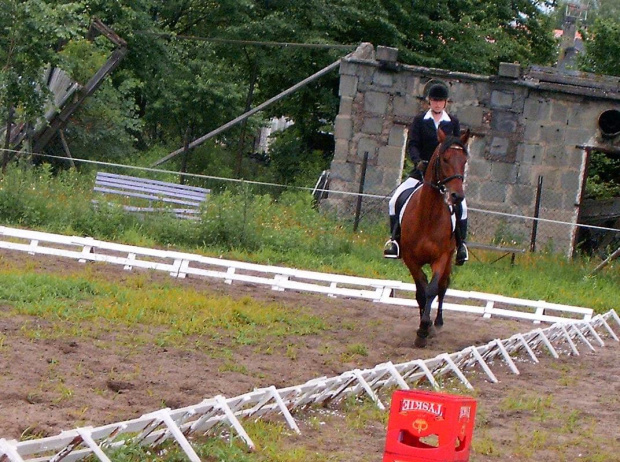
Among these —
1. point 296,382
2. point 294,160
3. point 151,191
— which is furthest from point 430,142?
point 294,160

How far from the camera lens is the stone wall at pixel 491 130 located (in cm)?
2208

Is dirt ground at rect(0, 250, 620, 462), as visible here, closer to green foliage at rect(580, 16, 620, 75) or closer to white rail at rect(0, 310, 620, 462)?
white rail at rect(0, 310, 620, 462)

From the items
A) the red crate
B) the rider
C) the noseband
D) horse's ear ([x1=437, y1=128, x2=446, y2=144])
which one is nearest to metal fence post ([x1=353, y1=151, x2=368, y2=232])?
the rider

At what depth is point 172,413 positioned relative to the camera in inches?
250

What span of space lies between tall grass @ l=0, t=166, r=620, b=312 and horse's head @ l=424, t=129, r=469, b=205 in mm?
5703

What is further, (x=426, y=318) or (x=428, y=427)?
(x=426, y=318)

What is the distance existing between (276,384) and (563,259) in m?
12.4

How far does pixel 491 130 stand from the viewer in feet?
72.9

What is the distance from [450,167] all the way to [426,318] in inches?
64.4

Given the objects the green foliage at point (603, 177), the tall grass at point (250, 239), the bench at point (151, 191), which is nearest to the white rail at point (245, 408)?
the tall grass at point (250, 239)

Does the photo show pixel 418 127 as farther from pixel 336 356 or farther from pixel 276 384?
pixel 276 384

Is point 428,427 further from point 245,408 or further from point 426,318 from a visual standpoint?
point 426,318

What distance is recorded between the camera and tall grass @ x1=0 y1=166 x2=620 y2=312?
17.3m

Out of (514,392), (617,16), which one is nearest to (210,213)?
(514,392)
